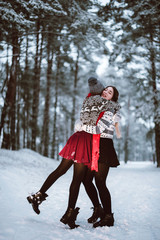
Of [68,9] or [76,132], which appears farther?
[68,9]

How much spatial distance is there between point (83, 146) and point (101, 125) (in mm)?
383

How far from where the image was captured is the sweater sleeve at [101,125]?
2.92 m

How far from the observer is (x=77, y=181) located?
2918 mm

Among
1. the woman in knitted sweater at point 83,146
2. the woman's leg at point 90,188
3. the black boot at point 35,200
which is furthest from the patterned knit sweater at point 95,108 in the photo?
the black boot at point 35,200

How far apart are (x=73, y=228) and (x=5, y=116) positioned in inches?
277

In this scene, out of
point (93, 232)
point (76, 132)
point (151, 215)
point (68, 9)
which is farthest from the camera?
point (68, 9)

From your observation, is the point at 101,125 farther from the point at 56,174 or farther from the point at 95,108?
the point at 56,174

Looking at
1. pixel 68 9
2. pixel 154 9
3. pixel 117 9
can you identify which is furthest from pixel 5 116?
pixel 154 9

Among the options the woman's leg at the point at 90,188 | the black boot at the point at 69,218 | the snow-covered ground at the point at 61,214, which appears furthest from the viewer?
the woman's leg at the point at 90,188

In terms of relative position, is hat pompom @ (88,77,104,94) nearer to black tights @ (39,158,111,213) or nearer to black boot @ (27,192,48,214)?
black tights @ (39,158,111,213)

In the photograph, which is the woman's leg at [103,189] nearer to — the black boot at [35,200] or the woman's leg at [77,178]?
the woman's leg at [77,178]

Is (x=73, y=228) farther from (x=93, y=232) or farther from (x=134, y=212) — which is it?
(x=134, y=212)

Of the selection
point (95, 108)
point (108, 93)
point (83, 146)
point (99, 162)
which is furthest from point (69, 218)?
point (108, 93)

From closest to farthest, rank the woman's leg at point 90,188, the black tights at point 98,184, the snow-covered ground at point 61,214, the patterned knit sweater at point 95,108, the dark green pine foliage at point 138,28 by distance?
the snow-covered ground at point 61,214
the black tights at point 98,184
the patterned knit sweater at point 95,108
the woman's leg at point 90,188
the dark green pine foliage at point 138,28
